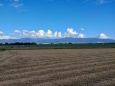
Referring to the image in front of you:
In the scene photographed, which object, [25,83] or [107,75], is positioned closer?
[25,83]

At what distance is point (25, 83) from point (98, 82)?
11.8ft

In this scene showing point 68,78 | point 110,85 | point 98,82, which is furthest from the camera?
point 68,78

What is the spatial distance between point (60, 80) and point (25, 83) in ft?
6.02

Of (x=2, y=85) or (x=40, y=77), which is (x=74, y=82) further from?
(x=2, y=85)

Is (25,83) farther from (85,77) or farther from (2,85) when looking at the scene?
(85,77)

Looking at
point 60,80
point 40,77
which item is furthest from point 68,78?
point 40,77

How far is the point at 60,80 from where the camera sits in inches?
554

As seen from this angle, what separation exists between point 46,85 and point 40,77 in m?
2.27

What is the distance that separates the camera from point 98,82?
13.4 metres

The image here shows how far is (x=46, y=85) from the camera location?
12.8 m

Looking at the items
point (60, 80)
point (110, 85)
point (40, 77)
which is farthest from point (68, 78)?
point (110, 85)

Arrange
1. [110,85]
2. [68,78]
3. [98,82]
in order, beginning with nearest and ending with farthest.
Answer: [110,85] → [98,82] → [68,78]

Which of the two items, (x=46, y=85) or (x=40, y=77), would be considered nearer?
(x=46, y=85)

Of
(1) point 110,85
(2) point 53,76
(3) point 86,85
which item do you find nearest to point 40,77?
(2) point 53,76
